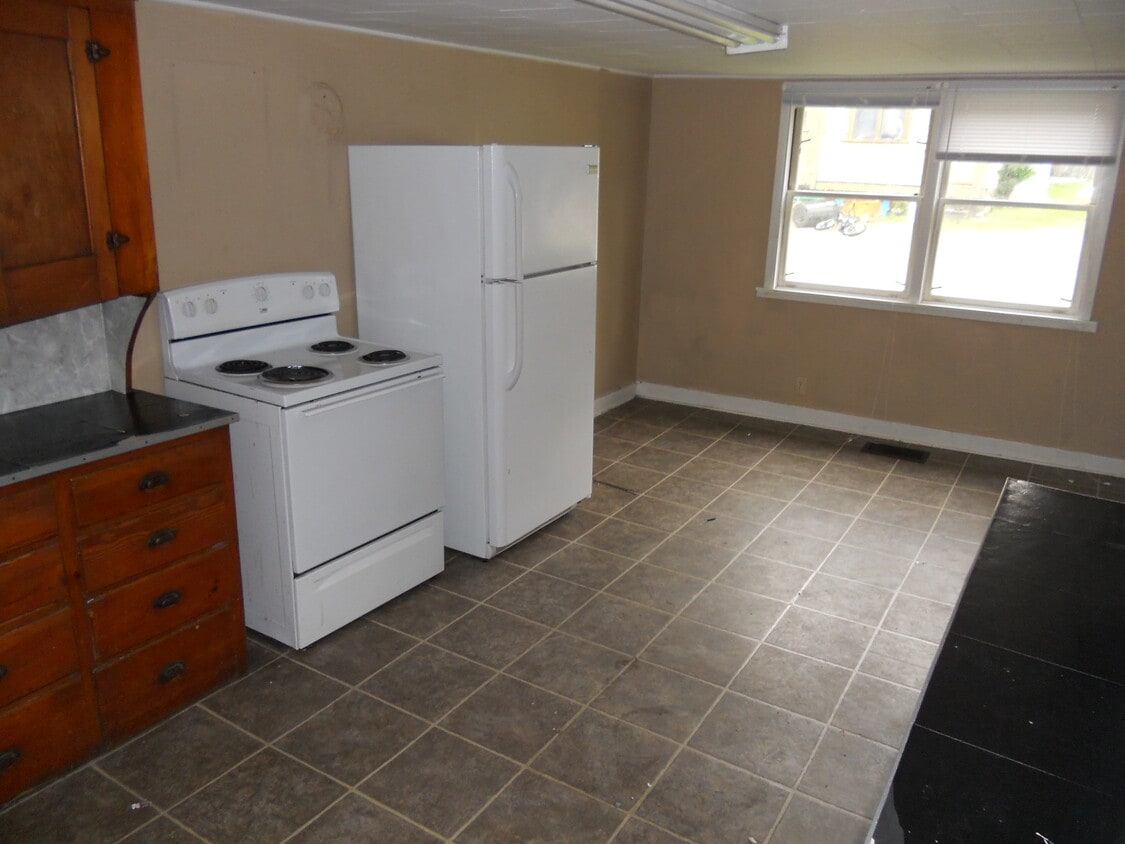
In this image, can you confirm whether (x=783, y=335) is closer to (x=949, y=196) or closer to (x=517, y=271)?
(x=949, y=196)

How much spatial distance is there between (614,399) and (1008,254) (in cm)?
256

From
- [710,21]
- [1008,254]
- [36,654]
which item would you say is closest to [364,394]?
[36,654]

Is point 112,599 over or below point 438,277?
below

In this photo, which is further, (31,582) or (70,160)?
(70,160)

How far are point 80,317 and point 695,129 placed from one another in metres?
4.04

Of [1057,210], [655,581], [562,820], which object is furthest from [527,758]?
[1057,210]

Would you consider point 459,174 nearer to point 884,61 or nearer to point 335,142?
point 335,142

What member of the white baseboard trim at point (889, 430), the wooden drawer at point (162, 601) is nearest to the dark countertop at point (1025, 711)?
the wooden drawer at point (162, 601)

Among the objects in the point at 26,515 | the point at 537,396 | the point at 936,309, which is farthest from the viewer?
the point at 936,309

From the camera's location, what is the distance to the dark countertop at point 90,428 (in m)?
2.15

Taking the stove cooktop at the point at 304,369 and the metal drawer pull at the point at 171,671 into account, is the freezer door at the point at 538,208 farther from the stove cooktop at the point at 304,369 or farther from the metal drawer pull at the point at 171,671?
the metal drawer pull at the point at 171,671

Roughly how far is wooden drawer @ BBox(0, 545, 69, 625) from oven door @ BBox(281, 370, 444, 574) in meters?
0.71

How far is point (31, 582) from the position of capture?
2141 millimetres

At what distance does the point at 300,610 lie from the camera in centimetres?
288
